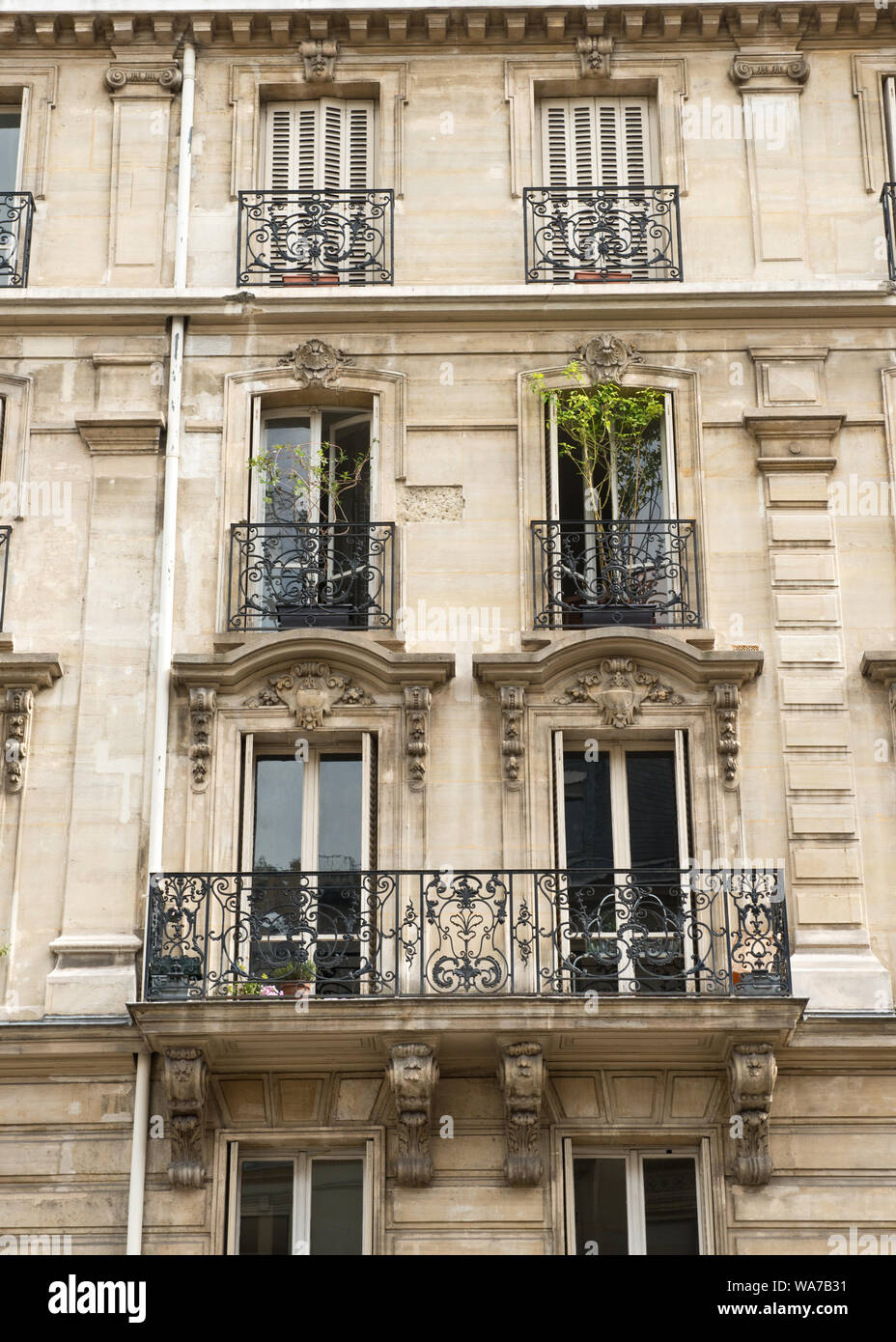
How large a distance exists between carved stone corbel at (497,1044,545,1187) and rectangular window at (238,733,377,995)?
1197mm

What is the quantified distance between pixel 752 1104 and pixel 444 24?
9.44 metres

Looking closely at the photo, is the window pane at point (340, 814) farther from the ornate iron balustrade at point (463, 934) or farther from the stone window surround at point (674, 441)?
the stone window surround at point (674, 441)

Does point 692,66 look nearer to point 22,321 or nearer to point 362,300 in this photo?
point 362,300

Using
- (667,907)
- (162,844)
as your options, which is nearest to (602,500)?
(667,907)

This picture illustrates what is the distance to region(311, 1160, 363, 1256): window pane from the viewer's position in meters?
13.7

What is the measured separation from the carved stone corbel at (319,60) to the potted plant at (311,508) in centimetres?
336

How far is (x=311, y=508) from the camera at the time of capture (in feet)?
51.9

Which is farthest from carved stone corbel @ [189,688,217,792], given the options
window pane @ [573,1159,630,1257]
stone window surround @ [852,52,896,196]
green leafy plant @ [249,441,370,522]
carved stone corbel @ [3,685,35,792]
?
stone window surround @ [852,52,896,196]

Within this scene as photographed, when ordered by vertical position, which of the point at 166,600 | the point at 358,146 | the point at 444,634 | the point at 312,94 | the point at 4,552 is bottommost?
the point at 444,634

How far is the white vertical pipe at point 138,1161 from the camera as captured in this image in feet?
43.8

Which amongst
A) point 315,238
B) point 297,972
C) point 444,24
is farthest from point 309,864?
point 444,24

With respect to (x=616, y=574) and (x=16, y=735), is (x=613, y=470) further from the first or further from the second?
(x=16, y=735)

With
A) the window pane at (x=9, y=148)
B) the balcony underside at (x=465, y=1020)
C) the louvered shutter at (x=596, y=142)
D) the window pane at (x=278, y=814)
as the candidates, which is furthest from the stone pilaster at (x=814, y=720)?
the window pane at (x=9, y=148)

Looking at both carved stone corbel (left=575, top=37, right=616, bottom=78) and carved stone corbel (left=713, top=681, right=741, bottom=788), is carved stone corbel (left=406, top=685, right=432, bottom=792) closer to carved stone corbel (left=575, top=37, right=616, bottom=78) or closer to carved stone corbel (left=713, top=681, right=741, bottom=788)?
carved stone corbel (left=713, top=681, right=741, bottom=788)
